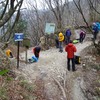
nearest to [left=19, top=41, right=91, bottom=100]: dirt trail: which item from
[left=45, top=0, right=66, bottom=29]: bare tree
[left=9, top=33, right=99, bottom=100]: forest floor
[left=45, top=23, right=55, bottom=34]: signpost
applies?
[left=9, top=33, right=99, bottom=100]: forest floor

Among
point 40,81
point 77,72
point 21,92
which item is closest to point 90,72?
point 77,72

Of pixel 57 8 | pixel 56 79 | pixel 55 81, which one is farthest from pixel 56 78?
pixel 57 8

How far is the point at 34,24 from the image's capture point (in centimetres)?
4084

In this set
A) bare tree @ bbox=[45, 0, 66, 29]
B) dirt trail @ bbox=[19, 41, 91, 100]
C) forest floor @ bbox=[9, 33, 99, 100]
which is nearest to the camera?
forest floor @ bbox=[9, 33, 99, 100]

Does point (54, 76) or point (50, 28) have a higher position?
point (50, 28)

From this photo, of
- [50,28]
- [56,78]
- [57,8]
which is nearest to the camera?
[56,78]

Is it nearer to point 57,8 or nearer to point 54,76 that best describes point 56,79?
point 54,76

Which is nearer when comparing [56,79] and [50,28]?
[56,79]

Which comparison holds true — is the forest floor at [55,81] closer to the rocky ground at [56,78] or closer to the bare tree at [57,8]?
the rocky ground at [56,78]

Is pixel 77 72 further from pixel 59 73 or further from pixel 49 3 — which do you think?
pixel 49 3

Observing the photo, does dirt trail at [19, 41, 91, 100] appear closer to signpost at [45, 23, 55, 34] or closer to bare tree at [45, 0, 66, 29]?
signpost at [45, 23, 55, 34]

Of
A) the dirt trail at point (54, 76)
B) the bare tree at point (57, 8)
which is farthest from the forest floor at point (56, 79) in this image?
the bare tree at point (57, 8)

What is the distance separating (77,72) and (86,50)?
493cm

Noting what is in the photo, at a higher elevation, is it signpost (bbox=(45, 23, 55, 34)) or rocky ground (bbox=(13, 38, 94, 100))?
signpost (bbox=(45, 23, 55, 34))
